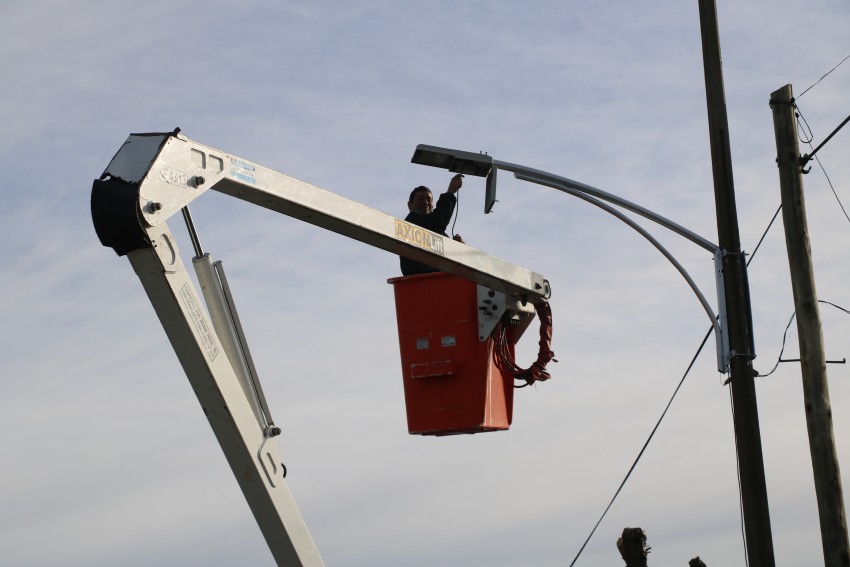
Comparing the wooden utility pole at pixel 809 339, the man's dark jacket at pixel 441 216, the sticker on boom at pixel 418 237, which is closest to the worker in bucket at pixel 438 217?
the man's dark jacket at pixel 441 216

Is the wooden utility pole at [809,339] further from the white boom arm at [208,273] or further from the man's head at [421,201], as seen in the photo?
the white boom arm at [208,273]

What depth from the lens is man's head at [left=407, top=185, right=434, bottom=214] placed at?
41.1ft

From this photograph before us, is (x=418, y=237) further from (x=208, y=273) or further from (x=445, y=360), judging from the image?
(x=208, y=273)

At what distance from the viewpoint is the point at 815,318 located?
12.6m

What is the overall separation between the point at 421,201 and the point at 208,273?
165 inches

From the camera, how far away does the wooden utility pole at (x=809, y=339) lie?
39.7ft

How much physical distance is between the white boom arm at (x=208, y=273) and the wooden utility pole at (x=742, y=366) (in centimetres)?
388

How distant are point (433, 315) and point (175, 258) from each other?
4059 mm

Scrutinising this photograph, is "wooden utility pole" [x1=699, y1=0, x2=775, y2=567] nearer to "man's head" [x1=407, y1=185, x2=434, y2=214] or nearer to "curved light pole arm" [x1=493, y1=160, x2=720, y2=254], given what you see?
"curved light pole arm" [x1=493, y1=160, x2=720, y2=254]

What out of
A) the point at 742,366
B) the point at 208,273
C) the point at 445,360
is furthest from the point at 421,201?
the point at 208,273

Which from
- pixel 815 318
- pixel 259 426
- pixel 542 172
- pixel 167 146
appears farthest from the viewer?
pixel 815 318

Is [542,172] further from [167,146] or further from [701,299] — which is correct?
[167,146]

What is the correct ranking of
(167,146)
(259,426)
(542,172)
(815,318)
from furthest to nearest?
(815,318) < (542,172) < (259,426) < (167,146)

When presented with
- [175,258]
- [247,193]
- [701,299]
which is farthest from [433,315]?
[175,258]
